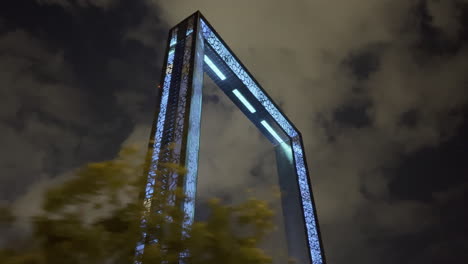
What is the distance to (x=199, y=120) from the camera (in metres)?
10.4

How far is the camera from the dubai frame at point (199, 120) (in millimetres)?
9422

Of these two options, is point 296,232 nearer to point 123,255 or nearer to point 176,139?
point 176,139

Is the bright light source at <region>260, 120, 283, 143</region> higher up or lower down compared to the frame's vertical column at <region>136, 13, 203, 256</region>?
higher up

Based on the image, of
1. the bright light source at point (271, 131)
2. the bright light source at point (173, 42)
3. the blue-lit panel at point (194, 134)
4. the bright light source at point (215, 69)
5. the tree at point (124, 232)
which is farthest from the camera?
the bright light source at point (271, 131)

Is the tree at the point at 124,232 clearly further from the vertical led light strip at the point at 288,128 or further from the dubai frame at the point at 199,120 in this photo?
the vertical led light strip at the point at 288,128

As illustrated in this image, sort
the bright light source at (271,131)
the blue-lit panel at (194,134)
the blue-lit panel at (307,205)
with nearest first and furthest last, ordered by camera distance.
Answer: the blue-lit panel at (194,134), the blue-lit panel at (307,205), the bright light source at (271,131)

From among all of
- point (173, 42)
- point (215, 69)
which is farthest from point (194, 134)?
point (215, 69)

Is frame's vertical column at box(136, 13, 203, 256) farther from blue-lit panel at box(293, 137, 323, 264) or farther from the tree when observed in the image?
blue-lit panel at box(293, 137, 323, 264)

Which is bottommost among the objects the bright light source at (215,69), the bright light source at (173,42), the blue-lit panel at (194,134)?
the blue-lit panel at (194,134)

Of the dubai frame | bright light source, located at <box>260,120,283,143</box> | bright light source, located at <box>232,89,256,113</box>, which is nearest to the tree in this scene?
the dubai frame

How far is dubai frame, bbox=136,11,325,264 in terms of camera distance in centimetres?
942

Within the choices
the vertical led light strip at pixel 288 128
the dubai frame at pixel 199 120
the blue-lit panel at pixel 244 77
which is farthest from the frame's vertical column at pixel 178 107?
the vertical led light strip at pixel 288 128

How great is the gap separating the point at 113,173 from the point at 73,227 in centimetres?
59

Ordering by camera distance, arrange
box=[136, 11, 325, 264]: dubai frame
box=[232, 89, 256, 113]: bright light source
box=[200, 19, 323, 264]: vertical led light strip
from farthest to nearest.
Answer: box=[232, 89, 256, 113]: bright light source
box=[200, 19, 323, 264]: vertical led light strip
box=[136, 11, 325, 264]: dubai frame
